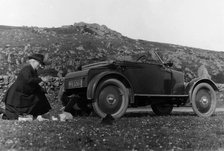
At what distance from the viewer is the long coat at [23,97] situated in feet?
27.2

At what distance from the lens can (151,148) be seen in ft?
17.1

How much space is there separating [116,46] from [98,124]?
17.9 m

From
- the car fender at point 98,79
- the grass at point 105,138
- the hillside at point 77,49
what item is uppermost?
the hillside at point 77,49

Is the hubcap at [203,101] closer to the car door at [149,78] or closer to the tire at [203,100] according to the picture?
the tire at [203,100]

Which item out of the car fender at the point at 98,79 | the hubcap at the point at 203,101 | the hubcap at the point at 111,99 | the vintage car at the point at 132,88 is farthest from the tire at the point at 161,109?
the hubcap at the point at 111,99

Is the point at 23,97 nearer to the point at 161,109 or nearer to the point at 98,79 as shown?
the point at 98,79

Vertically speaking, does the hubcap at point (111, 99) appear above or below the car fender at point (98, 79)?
below

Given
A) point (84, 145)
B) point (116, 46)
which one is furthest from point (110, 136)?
point (116, 46)

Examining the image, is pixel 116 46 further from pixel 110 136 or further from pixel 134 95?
pixel 110 136

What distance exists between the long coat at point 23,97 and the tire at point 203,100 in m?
4.27

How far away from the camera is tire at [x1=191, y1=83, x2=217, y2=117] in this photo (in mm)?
10031

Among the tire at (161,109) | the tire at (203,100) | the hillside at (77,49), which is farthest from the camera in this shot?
the hillside at (77,49)

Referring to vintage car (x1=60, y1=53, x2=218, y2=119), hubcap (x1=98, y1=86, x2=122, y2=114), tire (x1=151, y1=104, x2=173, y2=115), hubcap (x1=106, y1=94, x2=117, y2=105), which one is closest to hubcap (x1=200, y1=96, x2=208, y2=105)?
vintage car (x1=60, y1=53, x2=218, y2=119)

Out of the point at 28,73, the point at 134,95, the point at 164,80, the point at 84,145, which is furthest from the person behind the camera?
the point at 164,80
